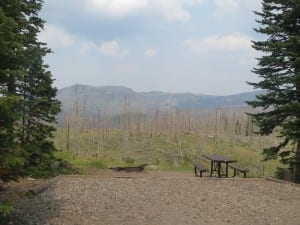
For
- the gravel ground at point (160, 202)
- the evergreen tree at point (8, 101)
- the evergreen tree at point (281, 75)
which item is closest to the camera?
the evergreen tree at point (8, 101)

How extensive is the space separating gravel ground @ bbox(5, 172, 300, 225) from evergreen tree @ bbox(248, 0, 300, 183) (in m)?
2.25

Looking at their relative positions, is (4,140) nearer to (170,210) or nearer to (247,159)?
(170,210)

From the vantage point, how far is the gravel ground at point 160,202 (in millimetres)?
8977

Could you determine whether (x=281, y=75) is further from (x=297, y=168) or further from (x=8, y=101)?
(x=8, y=101)

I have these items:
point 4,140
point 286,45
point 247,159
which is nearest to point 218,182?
point 286,45

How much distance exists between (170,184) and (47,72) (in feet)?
17.2

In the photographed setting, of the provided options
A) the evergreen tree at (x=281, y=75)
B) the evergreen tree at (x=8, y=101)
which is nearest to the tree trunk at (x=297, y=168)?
the evergreen tree at (x=281, y=75)

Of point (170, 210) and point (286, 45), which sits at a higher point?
point (286, 45)

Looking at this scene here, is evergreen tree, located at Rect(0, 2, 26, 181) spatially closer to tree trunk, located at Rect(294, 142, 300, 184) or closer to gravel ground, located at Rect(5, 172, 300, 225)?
gravel ground, located at Rect(5, 172, 300, 225)

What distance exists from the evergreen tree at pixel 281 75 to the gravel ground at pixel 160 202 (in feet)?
7.40

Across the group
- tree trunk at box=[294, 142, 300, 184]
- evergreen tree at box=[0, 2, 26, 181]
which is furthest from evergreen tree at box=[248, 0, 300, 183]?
evergreen tree at box=[0, 2, 26, 181]

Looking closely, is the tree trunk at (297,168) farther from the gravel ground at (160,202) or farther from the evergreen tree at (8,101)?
the evergreen tree at (8,101)

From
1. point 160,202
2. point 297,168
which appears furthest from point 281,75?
point 160,202

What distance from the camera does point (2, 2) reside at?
303 inches
